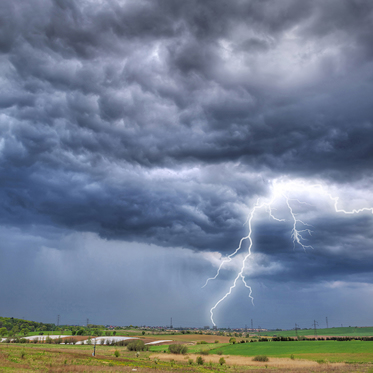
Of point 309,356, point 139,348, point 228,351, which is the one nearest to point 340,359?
point 309,356

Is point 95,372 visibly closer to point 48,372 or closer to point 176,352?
point 48,372

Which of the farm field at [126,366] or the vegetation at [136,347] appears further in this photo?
the vegetation at [136,347]

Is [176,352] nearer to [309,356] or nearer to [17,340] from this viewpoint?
[309,356]

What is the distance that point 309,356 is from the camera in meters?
84.2

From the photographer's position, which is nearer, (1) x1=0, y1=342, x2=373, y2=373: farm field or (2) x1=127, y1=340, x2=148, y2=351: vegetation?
(1) x1=0, y1=342, x2=373, y2=373: farm field

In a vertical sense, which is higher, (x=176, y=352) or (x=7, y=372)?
(x=7, y=372)

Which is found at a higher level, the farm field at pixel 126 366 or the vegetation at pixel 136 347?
the farm field at pixel 126 366

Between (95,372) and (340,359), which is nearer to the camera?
(95,372)

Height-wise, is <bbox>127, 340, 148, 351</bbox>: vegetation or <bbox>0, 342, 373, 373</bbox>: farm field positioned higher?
<bbox>0, 342, 373, 373</bbox>: farm field

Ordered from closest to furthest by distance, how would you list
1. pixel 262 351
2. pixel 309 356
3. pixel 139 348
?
1. pixel 309 356
2. pixel 262 351
3. pixel 139 348

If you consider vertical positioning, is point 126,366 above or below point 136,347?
above

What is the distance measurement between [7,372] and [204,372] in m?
30.3

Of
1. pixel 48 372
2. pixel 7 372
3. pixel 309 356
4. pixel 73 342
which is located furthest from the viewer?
pixel 73 342

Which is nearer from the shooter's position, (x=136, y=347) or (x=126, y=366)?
(x=126, y=366)
